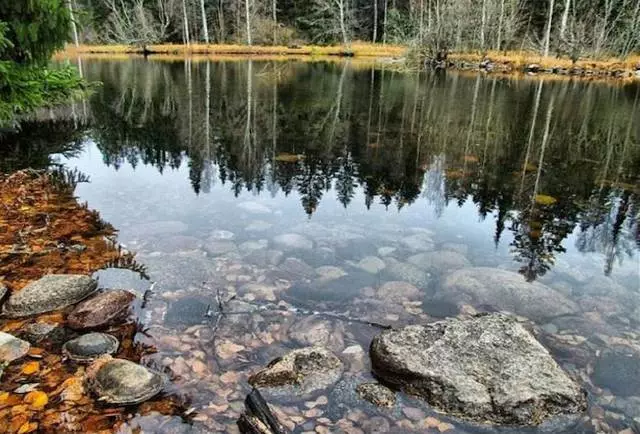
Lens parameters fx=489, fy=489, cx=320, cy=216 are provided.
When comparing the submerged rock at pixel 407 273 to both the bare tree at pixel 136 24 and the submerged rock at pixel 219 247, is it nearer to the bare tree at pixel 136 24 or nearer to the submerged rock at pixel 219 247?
the submerged rock at pixel 219 247

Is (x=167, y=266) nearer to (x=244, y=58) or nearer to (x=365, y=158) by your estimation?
(x=365, y=158)

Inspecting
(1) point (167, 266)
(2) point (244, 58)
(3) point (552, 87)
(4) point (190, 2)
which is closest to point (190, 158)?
(1) point (167, 266)

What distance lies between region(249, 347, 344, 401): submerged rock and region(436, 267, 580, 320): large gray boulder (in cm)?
193

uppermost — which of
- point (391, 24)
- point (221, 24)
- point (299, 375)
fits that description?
point (391, 24)

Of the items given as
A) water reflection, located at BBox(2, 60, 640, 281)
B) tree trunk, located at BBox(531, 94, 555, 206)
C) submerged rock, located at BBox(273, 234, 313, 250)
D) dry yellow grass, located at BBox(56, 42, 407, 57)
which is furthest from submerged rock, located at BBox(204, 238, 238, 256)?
dry yellow grass, located at BBox(56, 42, 407, 57)

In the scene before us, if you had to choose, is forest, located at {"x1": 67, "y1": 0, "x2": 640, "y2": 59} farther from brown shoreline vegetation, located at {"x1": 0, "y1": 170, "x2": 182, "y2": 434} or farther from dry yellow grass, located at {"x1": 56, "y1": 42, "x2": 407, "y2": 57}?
brown shoreline vegetation, located at {"x1": 0, "y1": 170, "x2": 182, "y2": 434}

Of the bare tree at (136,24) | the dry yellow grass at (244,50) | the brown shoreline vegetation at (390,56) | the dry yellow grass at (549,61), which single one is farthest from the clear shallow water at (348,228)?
the bare tree at (136,24)

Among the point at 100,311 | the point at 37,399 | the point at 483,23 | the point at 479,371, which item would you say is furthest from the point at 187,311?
the point at 483,23

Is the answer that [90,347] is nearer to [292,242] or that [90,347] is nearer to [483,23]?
[292,242]

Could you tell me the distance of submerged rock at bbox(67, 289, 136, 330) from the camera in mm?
4500

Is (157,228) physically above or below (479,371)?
below

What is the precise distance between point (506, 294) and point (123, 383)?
4.14m

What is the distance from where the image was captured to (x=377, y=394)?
388 cm

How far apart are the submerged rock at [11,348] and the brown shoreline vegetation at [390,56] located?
128 ft
